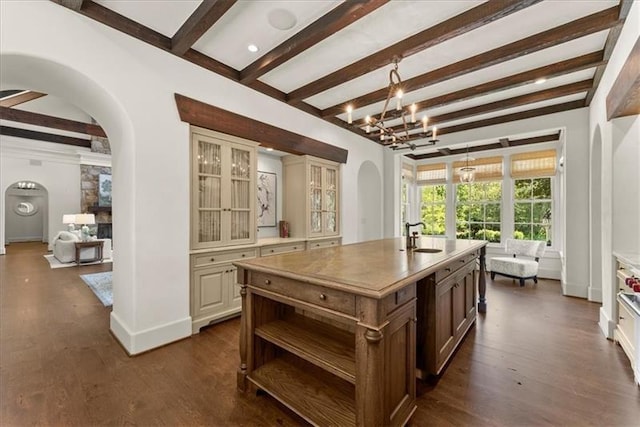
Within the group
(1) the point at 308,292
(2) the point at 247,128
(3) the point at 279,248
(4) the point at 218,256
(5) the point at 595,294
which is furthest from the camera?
(3) the point at 279,248

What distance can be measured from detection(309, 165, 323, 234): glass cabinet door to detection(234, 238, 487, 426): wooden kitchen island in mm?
2414

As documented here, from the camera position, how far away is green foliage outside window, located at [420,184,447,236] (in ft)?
23.4

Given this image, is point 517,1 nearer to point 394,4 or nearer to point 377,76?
point 394,4

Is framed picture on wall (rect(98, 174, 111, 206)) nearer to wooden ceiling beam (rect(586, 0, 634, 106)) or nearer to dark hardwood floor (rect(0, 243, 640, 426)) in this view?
dark hardwood floor (rect(0, 243, 640, 426))

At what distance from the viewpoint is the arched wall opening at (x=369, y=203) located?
20.2 ft

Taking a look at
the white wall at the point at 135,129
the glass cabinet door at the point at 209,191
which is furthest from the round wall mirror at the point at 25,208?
the glass cabinet door at the point at 209,191

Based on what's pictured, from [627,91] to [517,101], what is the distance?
192 centimetres

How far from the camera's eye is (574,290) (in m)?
4.23

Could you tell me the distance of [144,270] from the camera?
8.49 ft

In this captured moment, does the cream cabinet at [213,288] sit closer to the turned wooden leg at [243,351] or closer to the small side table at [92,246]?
the turned wooden leg at [243,351]

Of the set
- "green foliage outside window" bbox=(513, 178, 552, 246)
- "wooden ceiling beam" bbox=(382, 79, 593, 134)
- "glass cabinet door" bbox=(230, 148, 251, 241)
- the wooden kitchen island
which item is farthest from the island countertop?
"green foliage outside window" bbox=(513, 178, 552, 246)

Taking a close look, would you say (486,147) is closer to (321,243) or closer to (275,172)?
(321,243)

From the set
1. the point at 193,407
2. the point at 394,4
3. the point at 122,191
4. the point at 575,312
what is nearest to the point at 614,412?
the point at 575,312

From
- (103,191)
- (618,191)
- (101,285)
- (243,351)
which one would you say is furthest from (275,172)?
(103,191)
